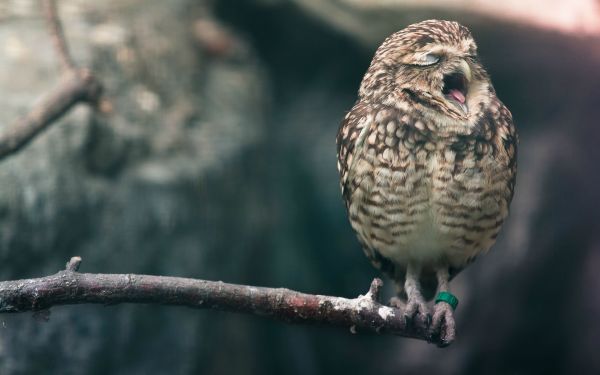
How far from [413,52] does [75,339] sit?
1.41 m

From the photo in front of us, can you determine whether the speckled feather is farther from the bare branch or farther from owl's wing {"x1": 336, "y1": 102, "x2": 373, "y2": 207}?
the bare branch

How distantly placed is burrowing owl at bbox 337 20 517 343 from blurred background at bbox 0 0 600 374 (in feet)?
2.11

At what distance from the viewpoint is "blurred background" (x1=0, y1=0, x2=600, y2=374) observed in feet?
6.68

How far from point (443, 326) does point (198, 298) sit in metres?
0.39

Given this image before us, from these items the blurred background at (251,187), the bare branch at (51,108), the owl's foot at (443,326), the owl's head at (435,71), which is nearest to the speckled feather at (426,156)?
the owl's head at (435,71)

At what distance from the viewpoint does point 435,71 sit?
102 centimetres

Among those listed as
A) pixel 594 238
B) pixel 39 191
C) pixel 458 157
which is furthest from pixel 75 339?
pixel 594 238

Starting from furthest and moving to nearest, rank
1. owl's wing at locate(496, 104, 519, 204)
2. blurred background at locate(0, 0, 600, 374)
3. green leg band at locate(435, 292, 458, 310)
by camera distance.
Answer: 1. blurred background at locate(0, 0, 600, 374)
2. green leg band at locate(435, 292, 458, 310)
3. owl's wing at locate(496, 104, 519, 204)

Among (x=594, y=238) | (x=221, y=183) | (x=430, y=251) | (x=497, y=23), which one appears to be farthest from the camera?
(x=221, y=183)

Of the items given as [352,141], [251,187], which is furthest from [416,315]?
[251,187]

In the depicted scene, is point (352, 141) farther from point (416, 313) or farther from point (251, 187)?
point (251, 187)

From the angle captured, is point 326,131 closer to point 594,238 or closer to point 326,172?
point 326,172

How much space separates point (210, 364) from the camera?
2.39 m

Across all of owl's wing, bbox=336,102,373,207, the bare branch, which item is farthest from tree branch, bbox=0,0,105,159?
owl's wing, bbox=336,102,373,207
